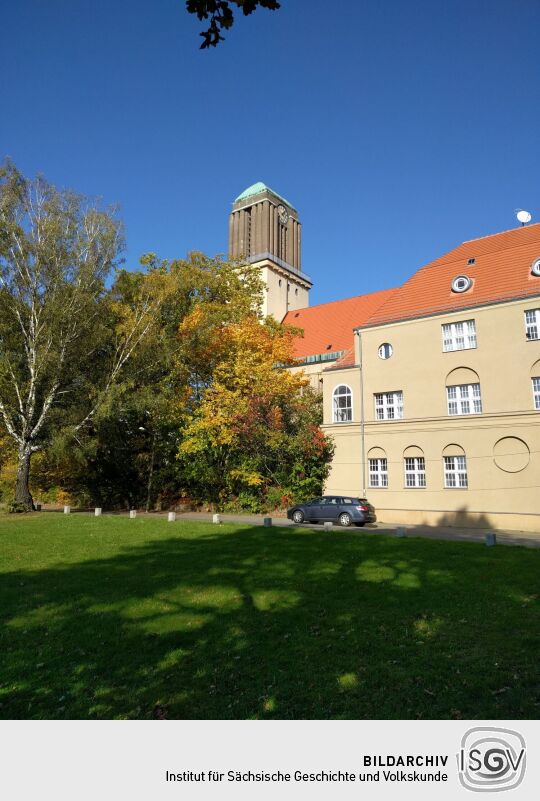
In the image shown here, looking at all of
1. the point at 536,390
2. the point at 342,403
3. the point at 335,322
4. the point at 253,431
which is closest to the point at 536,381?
the point at 536,390

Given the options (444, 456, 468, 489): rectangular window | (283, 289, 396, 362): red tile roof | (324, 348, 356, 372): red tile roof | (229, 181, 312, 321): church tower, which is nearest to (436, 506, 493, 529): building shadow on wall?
(444, 456, 468, 489): rectangular window

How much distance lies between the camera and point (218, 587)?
10.7 m

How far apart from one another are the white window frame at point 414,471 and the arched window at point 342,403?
197 inches

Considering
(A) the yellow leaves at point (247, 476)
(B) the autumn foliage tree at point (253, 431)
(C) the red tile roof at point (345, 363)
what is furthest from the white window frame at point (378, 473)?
(A) the yellow leaves at point (247, 476)

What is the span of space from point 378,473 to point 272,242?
40.8 meters

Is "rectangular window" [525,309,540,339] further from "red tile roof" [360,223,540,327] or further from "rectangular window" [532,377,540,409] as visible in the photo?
"rectangular window" [532,377,540,409]

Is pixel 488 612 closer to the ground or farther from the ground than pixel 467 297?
closer to the ground

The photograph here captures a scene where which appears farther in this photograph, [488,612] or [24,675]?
[488,612]

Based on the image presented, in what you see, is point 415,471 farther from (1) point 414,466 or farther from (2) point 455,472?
(2) point 455,472

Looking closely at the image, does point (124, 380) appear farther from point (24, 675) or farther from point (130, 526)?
point (24, 675)

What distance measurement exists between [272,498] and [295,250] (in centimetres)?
4339

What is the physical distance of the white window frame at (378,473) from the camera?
3158 centimetres
